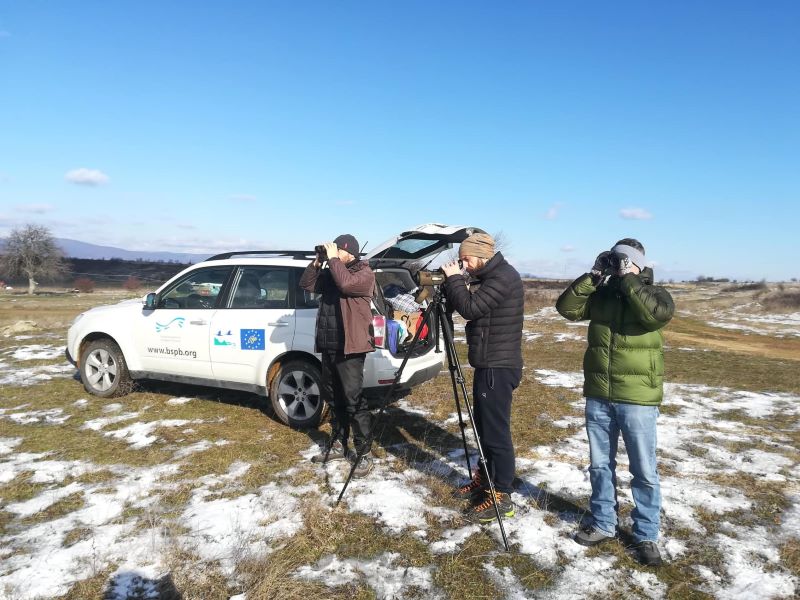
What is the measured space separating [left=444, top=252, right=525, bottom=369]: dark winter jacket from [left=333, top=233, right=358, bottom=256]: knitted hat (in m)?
1.36

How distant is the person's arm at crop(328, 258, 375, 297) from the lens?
4.40 metres

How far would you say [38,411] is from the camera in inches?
255

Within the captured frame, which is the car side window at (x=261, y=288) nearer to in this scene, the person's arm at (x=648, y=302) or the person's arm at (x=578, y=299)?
the person's arm at (x=578, y=299)

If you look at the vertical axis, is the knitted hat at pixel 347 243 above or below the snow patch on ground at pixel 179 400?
above

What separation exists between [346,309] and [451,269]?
4.18 feet

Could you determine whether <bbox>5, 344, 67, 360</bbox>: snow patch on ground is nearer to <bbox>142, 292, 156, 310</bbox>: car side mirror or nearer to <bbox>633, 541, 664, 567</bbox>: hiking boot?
<bbox>142, 292, 156, 310</bbox>: car side mirror

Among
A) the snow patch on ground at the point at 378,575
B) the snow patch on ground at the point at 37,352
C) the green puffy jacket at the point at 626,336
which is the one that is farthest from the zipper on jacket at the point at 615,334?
the snow patch on ground at the point at 37,352

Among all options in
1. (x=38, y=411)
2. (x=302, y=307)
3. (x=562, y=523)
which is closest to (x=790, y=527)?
(x=562, y=523)

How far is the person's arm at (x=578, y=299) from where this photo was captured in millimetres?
3406

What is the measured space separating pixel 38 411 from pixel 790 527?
814 cm

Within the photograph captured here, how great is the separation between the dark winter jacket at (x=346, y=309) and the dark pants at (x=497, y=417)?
1.26 metres

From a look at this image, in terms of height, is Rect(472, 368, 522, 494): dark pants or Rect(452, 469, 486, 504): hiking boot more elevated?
Rect(472, 368, 522, 494): dark pants

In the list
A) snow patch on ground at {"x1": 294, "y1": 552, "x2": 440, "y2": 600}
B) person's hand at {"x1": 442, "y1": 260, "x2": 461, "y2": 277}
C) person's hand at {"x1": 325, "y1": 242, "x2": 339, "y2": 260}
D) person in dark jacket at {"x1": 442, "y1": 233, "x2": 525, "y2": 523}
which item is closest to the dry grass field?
snow patch on ground at {"x1": 294, "y1": 552, "x2": 440, "y2": 600}

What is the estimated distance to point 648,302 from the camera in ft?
10.1
